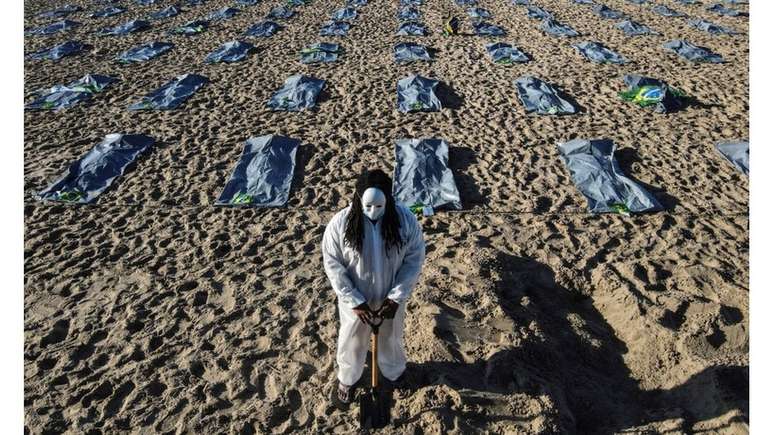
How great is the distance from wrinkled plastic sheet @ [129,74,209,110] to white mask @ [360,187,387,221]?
25.3 feet

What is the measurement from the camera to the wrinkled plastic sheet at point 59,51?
11.7m

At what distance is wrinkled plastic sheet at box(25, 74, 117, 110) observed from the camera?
912 cm

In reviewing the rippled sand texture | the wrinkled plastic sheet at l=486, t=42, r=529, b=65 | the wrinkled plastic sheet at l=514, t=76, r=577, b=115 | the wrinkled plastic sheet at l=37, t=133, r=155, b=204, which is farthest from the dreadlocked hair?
the wrinkled plastic sheet at l=486, t=42, r=529, b=65

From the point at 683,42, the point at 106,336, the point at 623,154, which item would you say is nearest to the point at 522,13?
the point at 683,42

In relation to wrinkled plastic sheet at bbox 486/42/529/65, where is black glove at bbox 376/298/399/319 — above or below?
above

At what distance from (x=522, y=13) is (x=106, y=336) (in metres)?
15.7

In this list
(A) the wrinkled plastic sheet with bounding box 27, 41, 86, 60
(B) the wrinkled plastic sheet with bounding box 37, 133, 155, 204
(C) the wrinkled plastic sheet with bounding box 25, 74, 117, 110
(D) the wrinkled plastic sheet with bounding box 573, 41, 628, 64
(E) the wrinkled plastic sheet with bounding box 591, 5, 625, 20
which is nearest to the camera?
(B) the wrinkled plastic sheet with bounding box 37, 133, 155, 204

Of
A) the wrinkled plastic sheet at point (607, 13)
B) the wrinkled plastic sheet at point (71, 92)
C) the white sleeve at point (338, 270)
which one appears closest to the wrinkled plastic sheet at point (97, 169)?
the wrinkled plastic sheet at point (71, 92)

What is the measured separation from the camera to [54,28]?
13852mm

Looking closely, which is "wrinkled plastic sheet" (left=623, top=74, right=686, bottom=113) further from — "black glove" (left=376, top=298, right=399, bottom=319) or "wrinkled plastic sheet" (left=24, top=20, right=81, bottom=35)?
"wrinkled plastic sheet" (left=24, top=20, right=81, bottom=35)

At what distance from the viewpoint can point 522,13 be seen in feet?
50.3

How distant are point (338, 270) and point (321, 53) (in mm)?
9756

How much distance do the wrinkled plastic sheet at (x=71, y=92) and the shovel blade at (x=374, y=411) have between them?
9389mm

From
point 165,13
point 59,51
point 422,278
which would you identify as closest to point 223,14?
point 165,13
